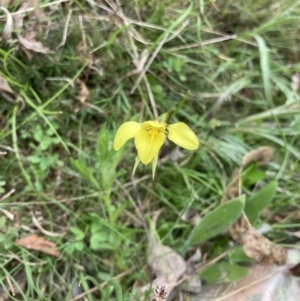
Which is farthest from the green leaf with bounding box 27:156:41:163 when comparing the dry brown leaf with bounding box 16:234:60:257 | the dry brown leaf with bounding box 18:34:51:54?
the dry brown leaf with bounding box 18:34:51:54

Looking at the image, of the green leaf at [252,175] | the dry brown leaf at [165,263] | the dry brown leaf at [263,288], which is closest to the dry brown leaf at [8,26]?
the dry brown leaf at [165,263]

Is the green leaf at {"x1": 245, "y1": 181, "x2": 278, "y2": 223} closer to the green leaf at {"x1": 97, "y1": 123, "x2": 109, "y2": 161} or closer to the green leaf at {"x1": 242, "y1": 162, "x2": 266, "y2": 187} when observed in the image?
the green leaf at {"x1": 242, "y1": 162, "x2": 266, "y2": 187}

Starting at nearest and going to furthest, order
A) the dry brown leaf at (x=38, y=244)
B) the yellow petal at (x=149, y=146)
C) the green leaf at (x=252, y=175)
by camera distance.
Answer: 1. the yellow petal at (x=149, y=146)
2. the dry brown leaf at (x=38, y=244)
3. the green leaf at (x=252, y=175)

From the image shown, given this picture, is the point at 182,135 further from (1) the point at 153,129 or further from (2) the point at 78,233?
(2) the point at 78,233

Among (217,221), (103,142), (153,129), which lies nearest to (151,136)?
(153,129)

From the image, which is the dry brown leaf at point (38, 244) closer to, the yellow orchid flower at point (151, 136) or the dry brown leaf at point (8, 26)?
the yellow orchid flower at point (151, 136)
